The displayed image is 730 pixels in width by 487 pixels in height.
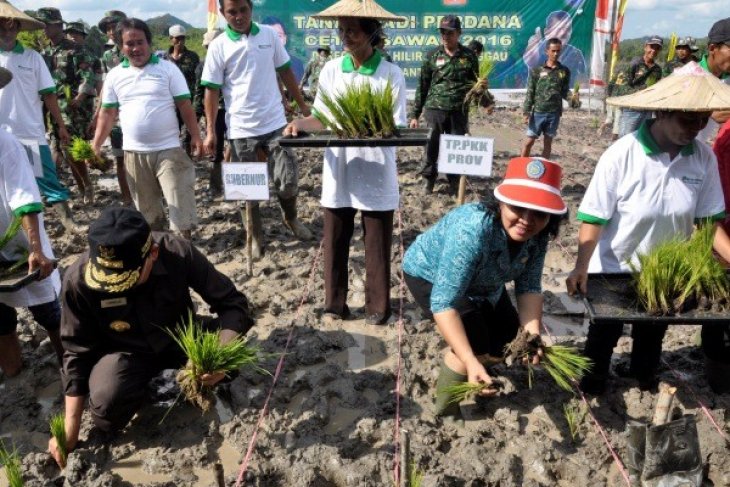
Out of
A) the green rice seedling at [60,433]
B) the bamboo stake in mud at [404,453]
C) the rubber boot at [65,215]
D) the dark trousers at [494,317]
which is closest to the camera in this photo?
the bamboo stake in mud at [404,453]

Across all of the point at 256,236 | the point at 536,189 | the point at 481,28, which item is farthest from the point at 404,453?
the point at 481,28

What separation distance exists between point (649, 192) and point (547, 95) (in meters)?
4.52

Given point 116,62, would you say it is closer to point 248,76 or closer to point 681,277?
Result: point 248,76

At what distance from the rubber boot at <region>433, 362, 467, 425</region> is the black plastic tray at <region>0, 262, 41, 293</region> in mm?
2034

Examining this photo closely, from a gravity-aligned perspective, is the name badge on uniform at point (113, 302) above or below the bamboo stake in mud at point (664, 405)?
above

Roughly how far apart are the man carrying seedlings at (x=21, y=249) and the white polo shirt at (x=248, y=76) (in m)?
1.49

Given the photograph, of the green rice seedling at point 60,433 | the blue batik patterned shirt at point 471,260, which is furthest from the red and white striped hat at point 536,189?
the green rice seedling at point 60,433

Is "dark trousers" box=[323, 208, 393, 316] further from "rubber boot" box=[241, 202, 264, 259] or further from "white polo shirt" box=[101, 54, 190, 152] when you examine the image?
"white polo shirt" box=[101, 54, 190, 152]

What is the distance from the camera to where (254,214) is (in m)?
4.79

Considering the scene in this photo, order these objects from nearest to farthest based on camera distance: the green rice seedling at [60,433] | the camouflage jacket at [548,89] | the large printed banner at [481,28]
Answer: the green rice seedling at [60,433] < the camouflage jacket at [548,89] < the large printed banner at [481,28]

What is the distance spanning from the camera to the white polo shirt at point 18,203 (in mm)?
3008

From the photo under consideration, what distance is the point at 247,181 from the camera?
14.2 feet

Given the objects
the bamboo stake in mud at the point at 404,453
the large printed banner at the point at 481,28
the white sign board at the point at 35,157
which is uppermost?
the large printed banner at the point at 481,28

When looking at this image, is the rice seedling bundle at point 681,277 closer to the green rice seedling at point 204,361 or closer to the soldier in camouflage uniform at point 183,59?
the green rice seedling at point 204,361
